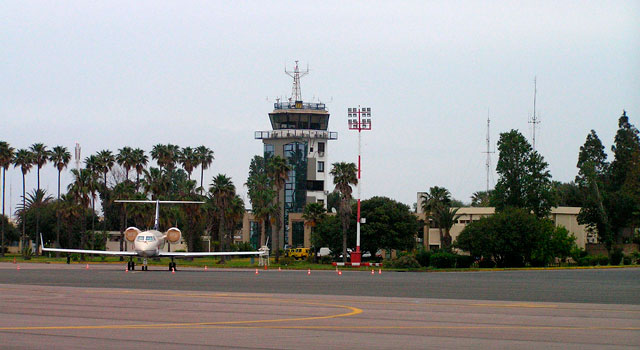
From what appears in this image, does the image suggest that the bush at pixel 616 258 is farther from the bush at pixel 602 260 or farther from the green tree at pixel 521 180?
the green tree at pixel 521 180

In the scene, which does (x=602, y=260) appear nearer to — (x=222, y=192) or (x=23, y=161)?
(x=222, y=192)

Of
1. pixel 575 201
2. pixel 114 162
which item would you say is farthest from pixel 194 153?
pixel 575 201

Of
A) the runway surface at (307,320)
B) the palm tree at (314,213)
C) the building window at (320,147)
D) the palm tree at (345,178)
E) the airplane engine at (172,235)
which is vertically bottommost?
the runway surface at (307,320)

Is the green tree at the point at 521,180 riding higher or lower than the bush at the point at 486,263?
higher

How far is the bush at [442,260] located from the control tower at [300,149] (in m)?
55.0

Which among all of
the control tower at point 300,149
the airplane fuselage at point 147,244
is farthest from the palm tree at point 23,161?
the airplane fuselage at point 147,244

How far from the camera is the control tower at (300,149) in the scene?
132500 mm

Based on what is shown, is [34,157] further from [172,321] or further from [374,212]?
[172,321]

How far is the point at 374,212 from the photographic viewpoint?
99750mm

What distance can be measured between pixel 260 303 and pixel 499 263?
6164cm

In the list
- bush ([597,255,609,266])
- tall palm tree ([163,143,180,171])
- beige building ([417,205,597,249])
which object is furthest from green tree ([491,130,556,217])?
tall palm tree ([163,143,180,171])

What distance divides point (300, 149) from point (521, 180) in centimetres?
4083

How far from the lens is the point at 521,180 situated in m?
104

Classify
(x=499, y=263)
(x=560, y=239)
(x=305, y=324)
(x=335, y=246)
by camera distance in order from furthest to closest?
(x=335, y=246) → (x=560, y=239) → (x=499, y=263) → (x=305, y=324)
